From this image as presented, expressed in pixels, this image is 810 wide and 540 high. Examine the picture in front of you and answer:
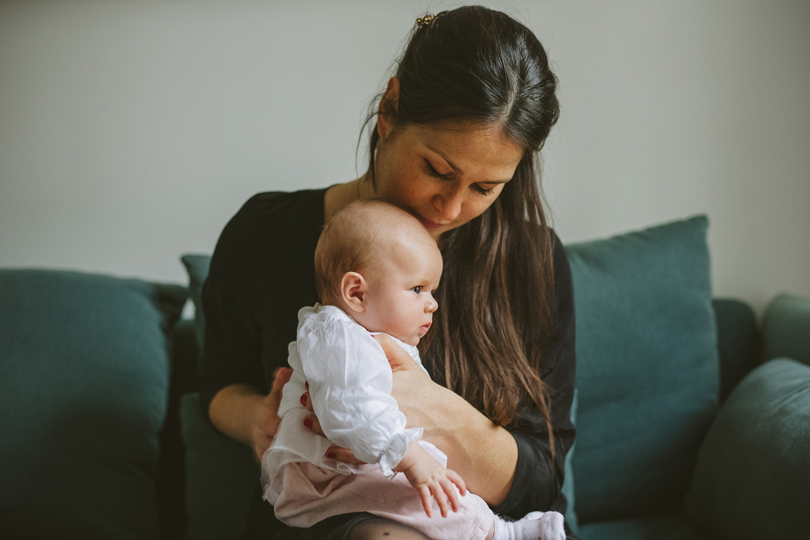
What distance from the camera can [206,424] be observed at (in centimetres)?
119

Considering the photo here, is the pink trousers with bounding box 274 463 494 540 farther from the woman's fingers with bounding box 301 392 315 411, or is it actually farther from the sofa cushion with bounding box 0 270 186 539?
the sofa cushion with bounding box 0 270 186 539

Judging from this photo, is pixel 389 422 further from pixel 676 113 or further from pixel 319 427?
pixel 676 113

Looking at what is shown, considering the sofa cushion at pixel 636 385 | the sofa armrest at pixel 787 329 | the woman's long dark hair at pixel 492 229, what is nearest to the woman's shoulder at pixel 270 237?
the woman's long dark hair at pixel 492 229

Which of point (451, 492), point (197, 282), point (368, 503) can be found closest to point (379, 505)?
point (368, 503)

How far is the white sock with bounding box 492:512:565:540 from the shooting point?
0.81 metres

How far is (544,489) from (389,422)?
1.36ft

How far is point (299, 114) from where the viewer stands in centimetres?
156

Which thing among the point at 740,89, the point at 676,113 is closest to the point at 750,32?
the point at 740,89

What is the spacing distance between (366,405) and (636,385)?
96 centimetres

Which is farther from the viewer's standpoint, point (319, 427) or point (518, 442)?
point (518, 442)

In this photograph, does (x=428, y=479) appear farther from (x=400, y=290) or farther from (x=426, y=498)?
(x=400, y=290)

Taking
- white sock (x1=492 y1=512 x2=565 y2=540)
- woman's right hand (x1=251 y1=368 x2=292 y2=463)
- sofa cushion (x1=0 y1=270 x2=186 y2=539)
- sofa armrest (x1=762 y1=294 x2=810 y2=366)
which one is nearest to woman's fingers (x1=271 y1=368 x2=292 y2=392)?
woman's right hand (x1=251 y1=368 x2=292 y2=463)

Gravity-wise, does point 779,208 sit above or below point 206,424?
above

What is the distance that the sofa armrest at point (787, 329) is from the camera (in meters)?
1.48
